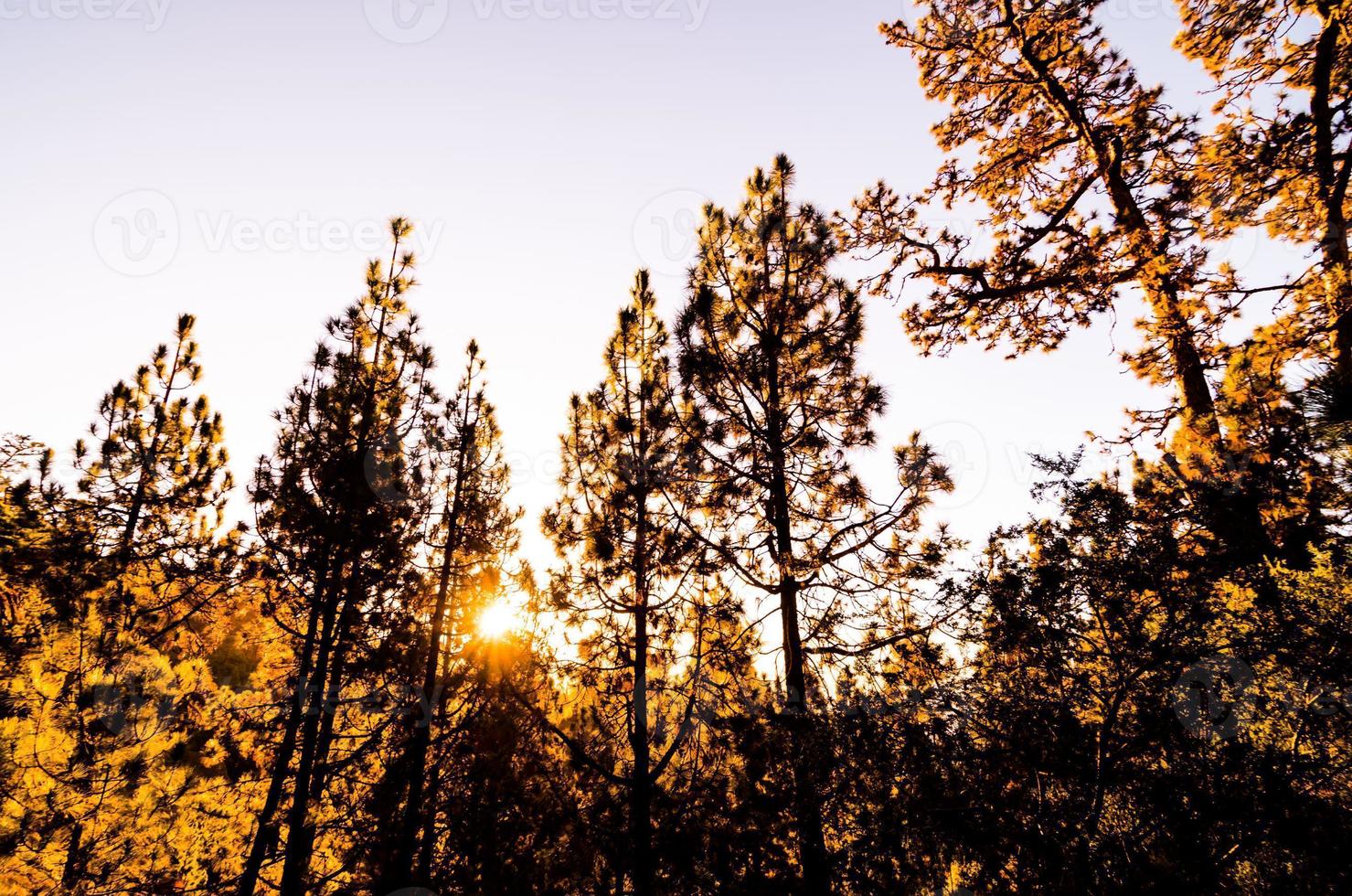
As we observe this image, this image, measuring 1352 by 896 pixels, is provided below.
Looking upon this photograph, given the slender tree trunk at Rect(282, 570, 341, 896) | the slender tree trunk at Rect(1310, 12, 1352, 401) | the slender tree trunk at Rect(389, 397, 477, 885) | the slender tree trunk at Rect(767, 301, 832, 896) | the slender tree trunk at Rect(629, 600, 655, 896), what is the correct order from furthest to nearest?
the slender tree trunk at Rect(389, 397, 477, 885)
the slender tree trunk at Rect(282, 570, 341, 896)
the slender tree trunk at Rect(629, 600, 655, 896)
the slender tree trunk at Rect(767, 301, 832, 896)
the slender tree trunk at Rect(1310, 12, 1352, 401)

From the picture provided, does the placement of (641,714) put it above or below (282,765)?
above

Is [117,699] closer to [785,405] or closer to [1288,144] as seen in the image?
[785,405]

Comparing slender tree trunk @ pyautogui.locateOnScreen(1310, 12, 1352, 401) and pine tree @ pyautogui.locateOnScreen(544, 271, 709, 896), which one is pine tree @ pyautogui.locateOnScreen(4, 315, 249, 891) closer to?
pine tree @ pyautogui.locateOnScreen(544, 271, 709, 896)

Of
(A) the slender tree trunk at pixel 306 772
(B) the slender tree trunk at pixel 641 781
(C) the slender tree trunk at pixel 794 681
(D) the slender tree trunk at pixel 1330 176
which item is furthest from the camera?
(A) the slender tree trunk at pixel 306 772

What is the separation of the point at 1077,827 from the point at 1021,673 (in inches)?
54.0

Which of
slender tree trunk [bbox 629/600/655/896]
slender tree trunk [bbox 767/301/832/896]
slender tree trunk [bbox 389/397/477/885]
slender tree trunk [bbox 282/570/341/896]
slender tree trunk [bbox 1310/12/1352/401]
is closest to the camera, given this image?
slender tree trunk [bbox 1310/12/1352/401]

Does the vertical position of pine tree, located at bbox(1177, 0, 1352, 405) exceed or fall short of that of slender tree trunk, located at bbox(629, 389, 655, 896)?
it exceeds it

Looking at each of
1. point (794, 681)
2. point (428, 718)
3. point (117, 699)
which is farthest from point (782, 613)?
point (117, 699)

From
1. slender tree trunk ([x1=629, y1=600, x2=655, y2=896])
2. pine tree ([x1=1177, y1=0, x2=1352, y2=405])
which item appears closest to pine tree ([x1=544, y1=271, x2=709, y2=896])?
slender tree trunk ([x1=629, y1=600, x2=655, y2=896])

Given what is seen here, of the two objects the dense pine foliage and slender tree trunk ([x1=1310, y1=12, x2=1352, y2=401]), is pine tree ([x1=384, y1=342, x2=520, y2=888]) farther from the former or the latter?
slender tree trunk ([x1=1310, y1=12, x2=1352, y2=401])

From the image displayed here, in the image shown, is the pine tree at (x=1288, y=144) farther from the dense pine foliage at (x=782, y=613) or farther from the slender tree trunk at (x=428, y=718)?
the slender tree trunk at (x=428, y=718)

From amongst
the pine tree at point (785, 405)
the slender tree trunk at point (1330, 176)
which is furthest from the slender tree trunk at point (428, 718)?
the slender tree trunk at point (1330, 176)

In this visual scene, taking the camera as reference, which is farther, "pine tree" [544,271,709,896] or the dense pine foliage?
"pine tree" [544,271,709,896]

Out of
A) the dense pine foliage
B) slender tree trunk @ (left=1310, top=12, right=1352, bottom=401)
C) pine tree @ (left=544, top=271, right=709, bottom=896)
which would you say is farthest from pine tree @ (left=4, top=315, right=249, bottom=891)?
slender tree trunk @ (left=1310, top=12, right=1352, bottom=401)
